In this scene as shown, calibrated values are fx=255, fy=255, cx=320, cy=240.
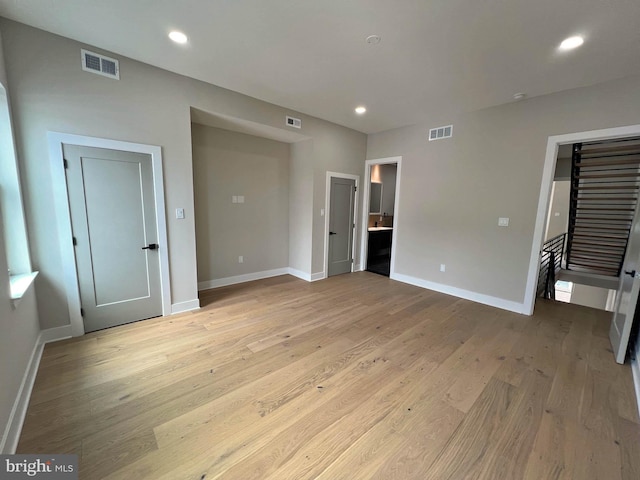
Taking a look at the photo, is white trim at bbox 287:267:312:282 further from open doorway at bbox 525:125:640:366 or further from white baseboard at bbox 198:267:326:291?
open doorway at bbox 525:125:640:366

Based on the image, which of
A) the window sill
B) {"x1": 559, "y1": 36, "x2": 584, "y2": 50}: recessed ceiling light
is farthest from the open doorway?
the window sill

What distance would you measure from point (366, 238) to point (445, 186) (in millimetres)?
1976

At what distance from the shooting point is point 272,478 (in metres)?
1.39

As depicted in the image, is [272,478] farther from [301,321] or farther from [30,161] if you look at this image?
[30,161]

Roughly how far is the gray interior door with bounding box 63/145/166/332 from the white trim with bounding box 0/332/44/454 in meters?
0.68

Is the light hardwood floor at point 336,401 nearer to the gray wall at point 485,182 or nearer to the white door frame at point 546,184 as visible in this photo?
the white door frame at point 546,184

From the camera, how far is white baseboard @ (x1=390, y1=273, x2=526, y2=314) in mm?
3744

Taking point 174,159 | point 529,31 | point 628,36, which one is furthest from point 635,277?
point 174,159

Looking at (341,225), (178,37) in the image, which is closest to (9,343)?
(178,37)

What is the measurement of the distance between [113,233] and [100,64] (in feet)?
5.72

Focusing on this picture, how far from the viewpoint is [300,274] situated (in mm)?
5184

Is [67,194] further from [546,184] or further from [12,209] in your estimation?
[546,184]

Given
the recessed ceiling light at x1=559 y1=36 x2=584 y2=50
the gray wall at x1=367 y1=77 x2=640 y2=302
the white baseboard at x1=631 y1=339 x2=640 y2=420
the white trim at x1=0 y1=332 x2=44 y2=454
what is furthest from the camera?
the gray wall at x1=367 y1=77 x2=640 y2=302

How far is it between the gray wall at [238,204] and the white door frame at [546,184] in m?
4.07
